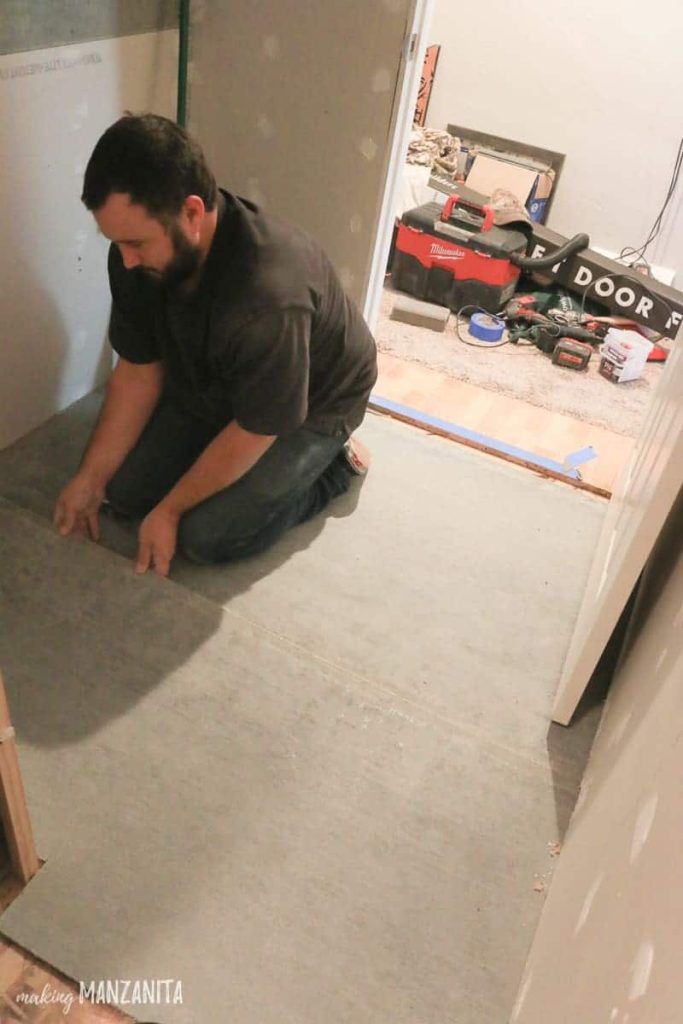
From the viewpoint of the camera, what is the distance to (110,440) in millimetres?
1729

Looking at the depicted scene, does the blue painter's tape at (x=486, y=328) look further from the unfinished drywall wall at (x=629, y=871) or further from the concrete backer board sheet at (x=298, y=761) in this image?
the unfinished drywall wall at (x=629, y=871)

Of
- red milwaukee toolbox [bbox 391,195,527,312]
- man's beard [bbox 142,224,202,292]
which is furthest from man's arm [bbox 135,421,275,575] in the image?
red milwaukee toolbox [bbox 391,195,527,312]

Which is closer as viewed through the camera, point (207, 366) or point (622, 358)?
point (207, 366)

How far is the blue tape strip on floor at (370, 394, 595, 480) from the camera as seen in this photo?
2186 mm

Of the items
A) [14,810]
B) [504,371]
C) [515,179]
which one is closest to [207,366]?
[14,810]

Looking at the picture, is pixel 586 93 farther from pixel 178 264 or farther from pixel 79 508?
pixel 79 508

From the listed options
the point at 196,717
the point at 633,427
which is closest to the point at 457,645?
the point at 196,717

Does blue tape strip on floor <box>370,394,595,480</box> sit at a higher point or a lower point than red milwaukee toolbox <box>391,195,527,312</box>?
lower

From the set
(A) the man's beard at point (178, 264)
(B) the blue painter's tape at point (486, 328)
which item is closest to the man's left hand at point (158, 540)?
(A) the man's beard at point (178, 264)

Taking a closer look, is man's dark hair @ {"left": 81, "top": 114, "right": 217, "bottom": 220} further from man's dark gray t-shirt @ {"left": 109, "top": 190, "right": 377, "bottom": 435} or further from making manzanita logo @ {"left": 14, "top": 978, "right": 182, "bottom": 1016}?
making manzanita logo @ {"left": 14, "top": 978, "right": 182, "bottom": 1016}

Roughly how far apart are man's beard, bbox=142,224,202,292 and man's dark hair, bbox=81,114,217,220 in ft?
0.16

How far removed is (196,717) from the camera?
1416 millimetres

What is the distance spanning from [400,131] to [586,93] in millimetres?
1985

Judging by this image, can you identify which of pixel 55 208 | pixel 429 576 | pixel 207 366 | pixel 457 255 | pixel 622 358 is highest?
pixel 55 208
